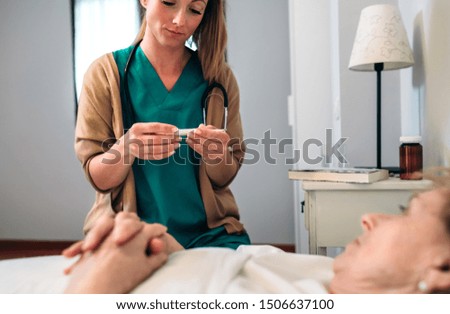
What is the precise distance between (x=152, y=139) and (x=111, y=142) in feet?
0.58

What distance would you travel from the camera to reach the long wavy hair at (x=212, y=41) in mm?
892

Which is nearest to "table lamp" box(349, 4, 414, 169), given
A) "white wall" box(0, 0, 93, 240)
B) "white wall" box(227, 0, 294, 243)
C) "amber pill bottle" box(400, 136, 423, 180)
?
"amber pill bottle" box(400, 136, 423, 180)

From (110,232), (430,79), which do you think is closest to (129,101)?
(110,232)

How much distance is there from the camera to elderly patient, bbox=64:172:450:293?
430mm

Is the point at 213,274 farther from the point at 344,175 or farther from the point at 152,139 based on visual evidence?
the point at 344,175

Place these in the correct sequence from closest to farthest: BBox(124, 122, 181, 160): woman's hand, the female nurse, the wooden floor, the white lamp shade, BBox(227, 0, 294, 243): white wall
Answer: BBox(124, 122, 181, 160): woman's hand → the female nurse → the white lamp shade → BBox(227, 0, 294, 243): white wall → the wooden floor

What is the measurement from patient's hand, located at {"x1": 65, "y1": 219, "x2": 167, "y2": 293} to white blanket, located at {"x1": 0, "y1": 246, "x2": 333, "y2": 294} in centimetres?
2

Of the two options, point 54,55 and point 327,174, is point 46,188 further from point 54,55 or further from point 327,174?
point 327,174

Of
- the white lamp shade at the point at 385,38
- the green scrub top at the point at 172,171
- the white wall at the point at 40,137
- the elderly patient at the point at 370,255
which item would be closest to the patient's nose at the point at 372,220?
the elderly patient at the point at 370,255

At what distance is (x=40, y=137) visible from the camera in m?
2.36

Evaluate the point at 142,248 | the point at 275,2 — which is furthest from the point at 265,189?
the point at 142,248

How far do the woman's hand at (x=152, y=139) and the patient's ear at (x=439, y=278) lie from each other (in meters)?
0.43

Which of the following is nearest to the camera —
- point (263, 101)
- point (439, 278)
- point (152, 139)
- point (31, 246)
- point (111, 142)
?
point (439, 278)

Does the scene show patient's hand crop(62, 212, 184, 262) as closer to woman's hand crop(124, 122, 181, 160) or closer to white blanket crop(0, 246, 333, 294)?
white blanket crop(0, 246, 333, 294)
